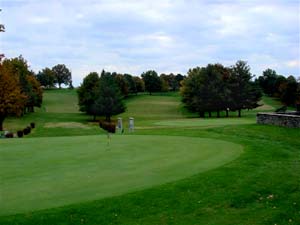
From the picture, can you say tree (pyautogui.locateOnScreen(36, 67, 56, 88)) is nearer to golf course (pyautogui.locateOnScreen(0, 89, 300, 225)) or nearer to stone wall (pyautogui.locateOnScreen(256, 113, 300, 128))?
stone wall (pyautogui.locateOnScreen(256, 113, 300, 128))

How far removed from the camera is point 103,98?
214ft

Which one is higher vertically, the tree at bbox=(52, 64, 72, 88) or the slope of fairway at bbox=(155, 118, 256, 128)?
the tree at bbox=(52, 64, 72, 88)

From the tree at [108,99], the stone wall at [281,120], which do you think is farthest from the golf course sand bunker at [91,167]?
the tree at [108,99]

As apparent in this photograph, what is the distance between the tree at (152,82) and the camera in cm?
12369

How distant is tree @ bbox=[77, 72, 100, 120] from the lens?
6969 centimetres

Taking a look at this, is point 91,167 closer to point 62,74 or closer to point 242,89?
point 242,89

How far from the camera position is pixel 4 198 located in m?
9.27

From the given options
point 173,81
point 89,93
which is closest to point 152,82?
point 173,81

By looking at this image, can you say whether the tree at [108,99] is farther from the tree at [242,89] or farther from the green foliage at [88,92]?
the tree at [242,89]

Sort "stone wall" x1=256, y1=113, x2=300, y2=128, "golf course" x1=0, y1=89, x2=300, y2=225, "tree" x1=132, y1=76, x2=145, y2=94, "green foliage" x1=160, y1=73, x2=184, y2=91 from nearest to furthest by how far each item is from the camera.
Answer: "golf course" x1=0, y1=89, x2=300, y2=225 → "stone wall" x1=256, y1=113, x2=300, y2=128 → "tree" x1=132, y1=76, x2=145, y2=94 → "green foliage" x1=160, y1=73, x2=184, y2=91

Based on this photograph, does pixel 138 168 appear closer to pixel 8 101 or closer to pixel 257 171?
pixel 257 171

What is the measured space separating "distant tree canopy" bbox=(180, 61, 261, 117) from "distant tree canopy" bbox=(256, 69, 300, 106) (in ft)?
27.7

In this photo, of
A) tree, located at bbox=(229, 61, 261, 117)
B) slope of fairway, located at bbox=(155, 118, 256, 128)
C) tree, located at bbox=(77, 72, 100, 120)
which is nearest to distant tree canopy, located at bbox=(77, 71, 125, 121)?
tree, located at bbox=(77, 72, 100, 120)

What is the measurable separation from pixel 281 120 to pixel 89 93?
4605 cm
